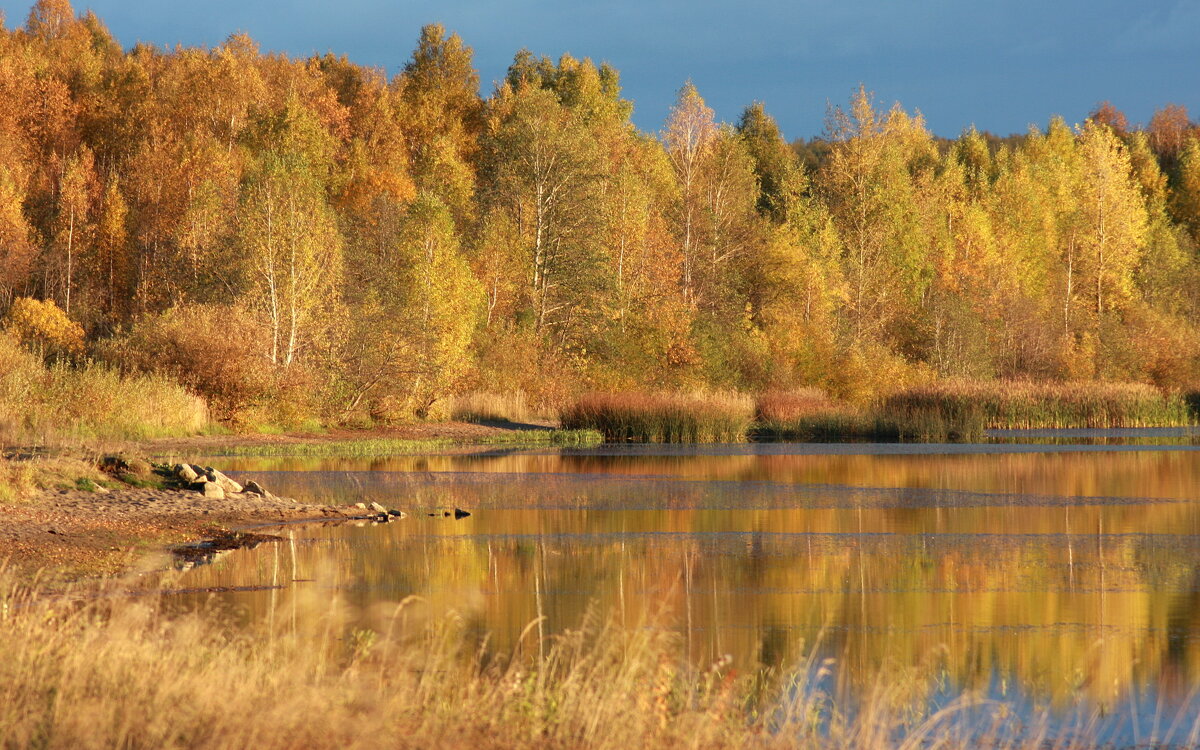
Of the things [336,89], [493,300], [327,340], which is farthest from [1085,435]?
[336,89]

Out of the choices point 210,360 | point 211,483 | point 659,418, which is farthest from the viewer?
point 659,418

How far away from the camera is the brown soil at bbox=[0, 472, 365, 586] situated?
15.5 metres

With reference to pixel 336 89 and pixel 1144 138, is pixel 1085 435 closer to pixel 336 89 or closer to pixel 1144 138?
pixel 336 89

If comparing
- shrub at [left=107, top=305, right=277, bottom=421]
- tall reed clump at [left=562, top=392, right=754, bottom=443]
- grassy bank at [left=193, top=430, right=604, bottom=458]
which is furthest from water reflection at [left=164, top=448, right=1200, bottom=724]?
tall reed clump at [left=562, top=392, right=754, bottom=443]

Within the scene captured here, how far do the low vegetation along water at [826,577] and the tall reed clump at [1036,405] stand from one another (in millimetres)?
19172

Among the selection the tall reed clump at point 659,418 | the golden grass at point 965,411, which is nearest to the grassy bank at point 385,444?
the tall reed clump at point 659,418

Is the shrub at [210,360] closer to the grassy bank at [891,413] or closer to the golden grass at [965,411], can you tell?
the grassy bank at [891,413]

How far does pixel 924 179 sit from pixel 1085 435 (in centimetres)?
3390

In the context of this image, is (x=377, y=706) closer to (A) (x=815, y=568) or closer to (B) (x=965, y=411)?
(A) (x=815, y=568)

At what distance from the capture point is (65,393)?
34.0 meters

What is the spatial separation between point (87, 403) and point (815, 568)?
2323 cm

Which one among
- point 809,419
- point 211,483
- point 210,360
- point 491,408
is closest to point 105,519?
point 211,483

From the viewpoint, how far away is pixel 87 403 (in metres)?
34.2

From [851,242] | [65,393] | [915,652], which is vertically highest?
[851,242]
